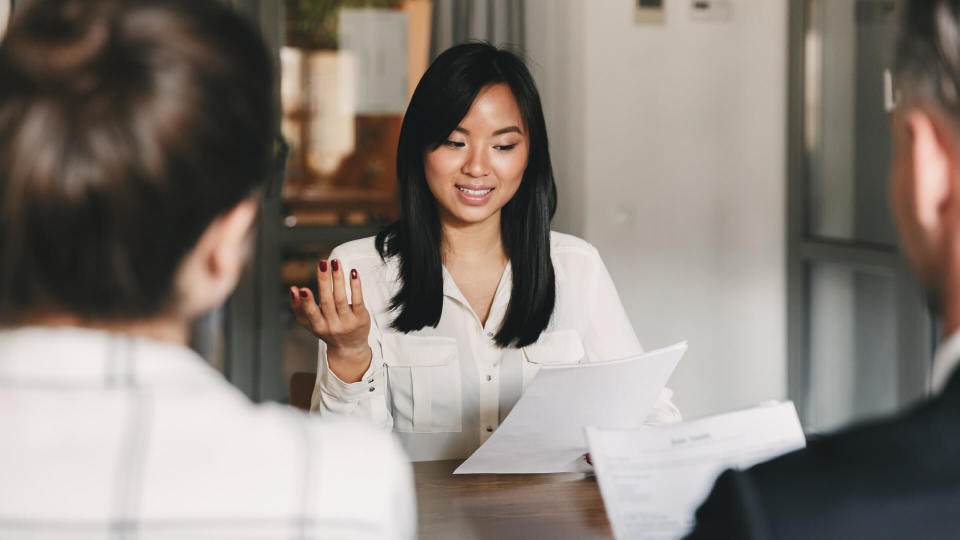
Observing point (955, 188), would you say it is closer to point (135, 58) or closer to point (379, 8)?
point (135, 58)

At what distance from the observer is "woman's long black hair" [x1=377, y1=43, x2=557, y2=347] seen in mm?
1861

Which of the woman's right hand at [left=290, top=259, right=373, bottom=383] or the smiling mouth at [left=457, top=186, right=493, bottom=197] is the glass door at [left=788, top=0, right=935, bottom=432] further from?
the woman's right hand at [left=290, top=259, right=373, bottom=383]

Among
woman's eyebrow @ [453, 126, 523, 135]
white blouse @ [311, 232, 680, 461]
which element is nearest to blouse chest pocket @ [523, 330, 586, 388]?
white blouse @ [311, 232, 680, 461]

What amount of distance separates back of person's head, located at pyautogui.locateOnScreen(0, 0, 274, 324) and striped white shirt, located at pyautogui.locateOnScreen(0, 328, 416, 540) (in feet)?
0.13

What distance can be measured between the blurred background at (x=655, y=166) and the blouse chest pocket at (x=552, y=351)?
66.7 inches

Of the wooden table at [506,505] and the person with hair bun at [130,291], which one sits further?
the wooden table at [506,505]

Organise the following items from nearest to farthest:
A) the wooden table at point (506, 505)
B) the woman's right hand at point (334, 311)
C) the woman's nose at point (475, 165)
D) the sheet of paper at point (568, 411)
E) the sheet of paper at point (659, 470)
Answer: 1. the sheet of paper at point (659, 470)
2. the wooden table at point (506, 505)
3. the sheet of paper at point (568, 411)
4. the woman's right hand at point (334, 311)
5. the woman's nose at point (475, 165)

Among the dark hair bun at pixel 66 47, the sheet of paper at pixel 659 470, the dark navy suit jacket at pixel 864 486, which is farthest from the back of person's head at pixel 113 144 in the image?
the sheet of paper at pixel 659 470

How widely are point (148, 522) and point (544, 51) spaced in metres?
3.15

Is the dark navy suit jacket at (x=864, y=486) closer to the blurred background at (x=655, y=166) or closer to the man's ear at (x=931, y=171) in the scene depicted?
the man's ear at (x=931, y=171)

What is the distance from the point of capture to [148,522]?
0.61 metres

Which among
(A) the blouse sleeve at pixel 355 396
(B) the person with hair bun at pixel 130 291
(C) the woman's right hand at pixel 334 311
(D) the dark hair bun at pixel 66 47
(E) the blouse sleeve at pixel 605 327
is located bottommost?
(A) the blouse sleeve at pixel 355 396

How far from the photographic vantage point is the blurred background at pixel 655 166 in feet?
11.7

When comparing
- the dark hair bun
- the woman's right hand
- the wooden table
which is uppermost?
the dark hair bun
